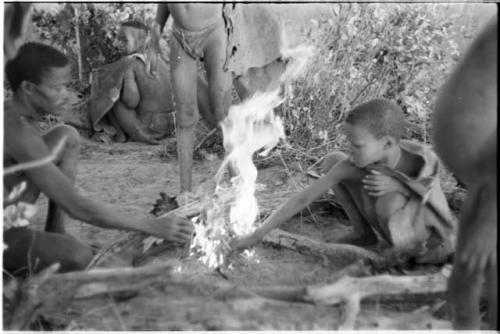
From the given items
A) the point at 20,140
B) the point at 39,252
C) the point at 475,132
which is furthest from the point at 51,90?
the point at 475,132

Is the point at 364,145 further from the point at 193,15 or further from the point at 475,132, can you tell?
the point at 193,15

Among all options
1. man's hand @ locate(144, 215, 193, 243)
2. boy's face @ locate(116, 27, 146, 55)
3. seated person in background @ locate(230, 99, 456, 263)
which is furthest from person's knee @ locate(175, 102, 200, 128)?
boy's face @ locate(116, 27, 146, 55)

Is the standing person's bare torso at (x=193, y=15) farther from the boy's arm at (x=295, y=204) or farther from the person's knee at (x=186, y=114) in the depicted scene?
the boy's arm at (x=295, y=204)

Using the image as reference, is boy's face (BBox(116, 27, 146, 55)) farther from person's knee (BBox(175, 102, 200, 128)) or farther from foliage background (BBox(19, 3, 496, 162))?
person's knee (BBox(175, 102, 200, 128))

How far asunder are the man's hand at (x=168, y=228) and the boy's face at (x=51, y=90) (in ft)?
1.90

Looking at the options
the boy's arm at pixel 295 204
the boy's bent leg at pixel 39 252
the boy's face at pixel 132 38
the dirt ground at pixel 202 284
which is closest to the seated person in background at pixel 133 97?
the boy's face at pixel 132 38

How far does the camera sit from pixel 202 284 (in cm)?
216

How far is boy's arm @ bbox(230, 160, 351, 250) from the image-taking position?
8.93 feet

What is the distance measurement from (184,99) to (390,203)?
1.35 m

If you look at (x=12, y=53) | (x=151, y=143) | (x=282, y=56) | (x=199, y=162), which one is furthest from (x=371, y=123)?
(x=151, y=143)

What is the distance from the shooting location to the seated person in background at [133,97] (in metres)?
5.02

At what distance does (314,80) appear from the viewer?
14.8 ft

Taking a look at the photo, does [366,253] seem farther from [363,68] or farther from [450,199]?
[363,68]

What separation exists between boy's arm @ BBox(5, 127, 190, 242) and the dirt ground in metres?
0.30
